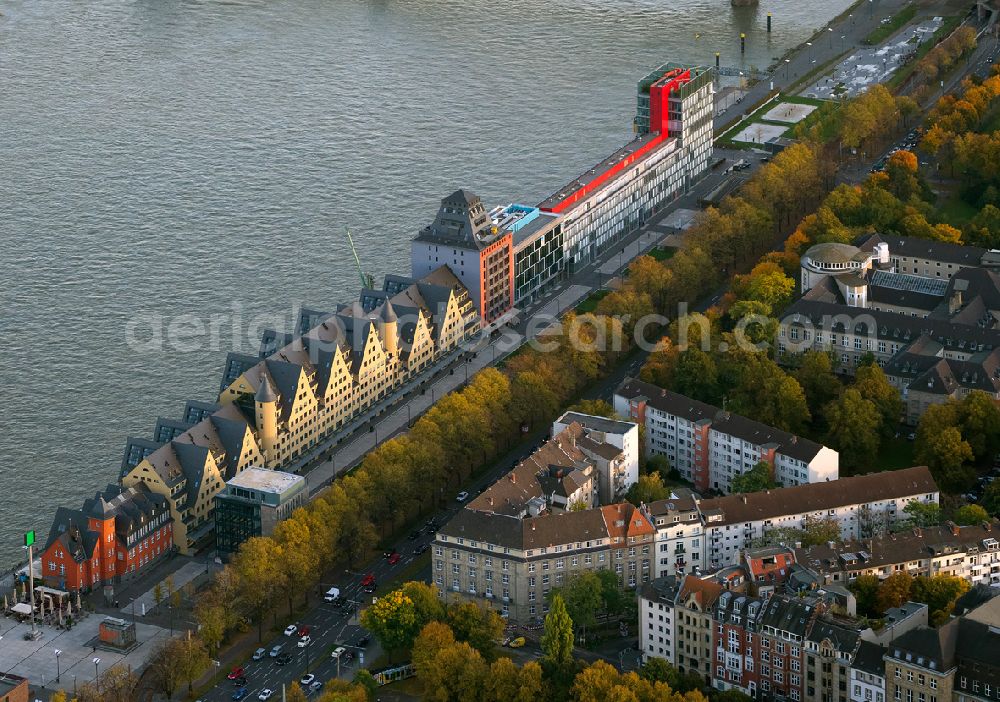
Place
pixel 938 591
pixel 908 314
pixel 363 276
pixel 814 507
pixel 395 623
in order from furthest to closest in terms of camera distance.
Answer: pixel 363 276 → pixel 908 314 → pixel 814 507 → pixel 395 623 → pixel 938 591

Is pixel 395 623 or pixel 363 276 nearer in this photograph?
pixel 395 623

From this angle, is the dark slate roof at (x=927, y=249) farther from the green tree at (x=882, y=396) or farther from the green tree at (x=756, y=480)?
the green tree at (x=756, y=480)

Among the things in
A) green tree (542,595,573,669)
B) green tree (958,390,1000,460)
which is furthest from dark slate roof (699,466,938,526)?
green tree (542,595,573,669)

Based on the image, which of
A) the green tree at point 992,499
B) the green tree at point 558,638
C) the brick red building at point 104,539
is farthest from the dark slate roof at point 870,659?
the brick red building at point 104,539

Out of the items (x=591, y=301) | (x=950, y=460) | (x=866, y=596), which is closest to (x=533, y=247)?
(x=591, y=301)

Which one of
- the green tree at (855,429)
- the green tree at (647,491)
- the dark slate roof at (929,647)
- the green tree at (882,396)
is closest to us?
the dark slate roof at (929,647)

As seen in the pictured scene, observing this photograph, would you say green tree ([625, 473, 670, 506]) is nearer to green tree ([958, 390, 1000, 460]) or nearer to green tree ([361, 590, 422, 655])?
green tree ([361, 590, 422, 655])

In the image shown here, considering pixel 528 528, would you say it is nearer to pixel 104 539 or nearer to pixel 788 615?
pixel 788 615
